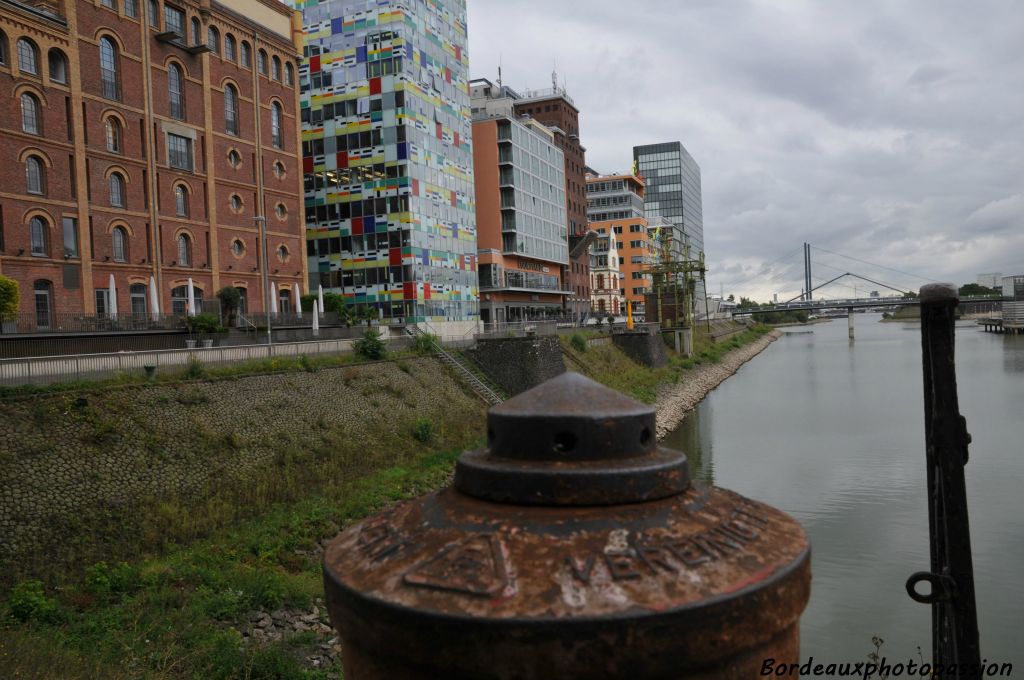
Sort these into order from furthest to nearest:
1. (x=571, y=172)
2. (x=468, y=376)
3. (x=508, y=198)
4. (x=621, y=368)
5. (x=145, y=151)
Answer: (x=571, y=172) < (x=508, y=198) < (x=621, y=368) < (x=145, y=151) < (x=468, y=376)

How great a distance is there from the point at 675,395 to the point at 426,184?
2207cm

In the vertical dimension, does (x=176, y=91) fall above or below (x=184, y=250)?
above

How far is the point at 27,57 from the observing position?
2991cm

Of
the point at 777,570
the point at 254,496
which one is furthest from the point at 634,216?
the point at 777,570

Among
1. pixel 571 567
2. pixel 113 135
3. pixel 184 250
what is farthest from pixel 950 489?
pixel 184 250

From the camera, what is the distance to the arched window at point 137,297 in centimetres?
3428

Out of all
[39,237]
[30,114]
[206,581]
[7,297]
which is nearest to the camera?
[206,581]

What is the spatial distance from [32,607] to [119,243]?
26058 millimetres

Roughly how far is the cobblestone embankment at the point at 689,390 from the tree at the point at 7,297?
962 inches

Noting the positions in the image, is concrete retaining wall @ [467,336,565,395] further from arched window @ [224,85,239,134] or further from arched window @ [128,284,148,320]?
arched window @ [224,85,239,134]

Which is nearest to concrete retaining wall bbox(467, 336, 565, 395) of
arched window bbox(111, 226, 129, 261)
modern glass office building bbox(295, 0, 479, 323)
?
modern glass office building bbox(295, 0, 479, 323)

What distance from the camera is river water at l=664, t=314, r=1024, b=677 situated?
511 inches

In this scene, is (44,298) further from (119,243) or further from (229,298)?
(229,298)

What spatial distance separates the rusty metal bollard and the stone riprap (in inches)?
555
